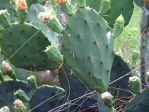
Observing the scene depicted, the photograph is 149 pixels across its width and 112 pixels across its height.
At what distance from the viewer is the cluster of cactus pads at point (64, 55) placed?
2295 millimetres

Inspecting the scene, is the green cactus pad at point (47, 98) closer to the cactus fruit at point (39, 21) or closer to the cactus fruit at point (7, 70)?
the cactus fruit at point (7, 70)

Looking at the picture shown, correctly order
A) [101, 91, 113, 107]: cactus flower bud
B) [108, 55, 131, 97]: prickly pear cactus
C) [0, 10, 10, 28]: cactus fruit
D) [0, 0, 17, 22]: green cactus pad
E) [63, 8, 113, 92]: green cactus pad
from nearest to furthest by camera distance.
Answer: [101, 91, 113, 107]: cactus flower bud, [63, 8, 113, 92]: green cactus pad, [0, 10, 10, 28]: cactus fruit, [108, 55, 131, 97]: prickly pear cactus, [0, 0, 17, 22]: green cactus pad

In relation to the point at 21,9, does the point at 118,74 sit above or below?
below

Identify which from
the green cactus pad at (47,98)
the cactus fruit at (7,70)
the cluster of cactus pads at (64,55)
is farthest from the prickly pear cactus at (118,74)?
the cactus fruit at (7,70)

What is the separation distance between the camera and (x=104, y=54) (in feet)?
7.59

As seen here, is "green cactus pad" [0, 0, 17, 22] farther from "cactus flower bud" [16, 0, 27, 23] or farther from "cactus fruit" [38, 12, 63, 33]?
"cactus fruit" [38, 12, 63, 33]

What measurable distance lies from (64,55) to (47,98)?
0.32m

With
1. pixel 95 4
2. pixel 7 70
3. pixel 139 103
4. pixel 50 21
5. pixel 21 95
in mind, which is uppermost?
pixel 50 21

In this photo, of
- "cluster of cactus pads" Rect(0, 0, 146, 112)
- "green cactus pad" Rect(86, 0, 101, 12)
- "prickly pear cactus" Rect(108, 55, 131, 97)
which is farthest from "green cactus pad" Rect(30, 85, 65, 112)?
"green cactus pad" Rect(86, 0, 101, 12)

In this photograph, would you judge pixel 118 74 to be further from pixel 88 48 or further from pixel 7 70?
pixel 7 70

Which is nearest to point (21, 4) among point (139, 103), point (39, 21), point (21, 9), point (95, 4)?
point (21, 9)

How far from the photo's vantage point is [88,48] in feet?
7.57

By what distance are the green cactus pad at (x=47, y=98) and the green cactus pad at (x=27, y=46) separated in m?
0.12

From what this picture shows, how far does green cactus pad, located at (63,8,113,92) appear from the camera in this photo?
7.49 ft
